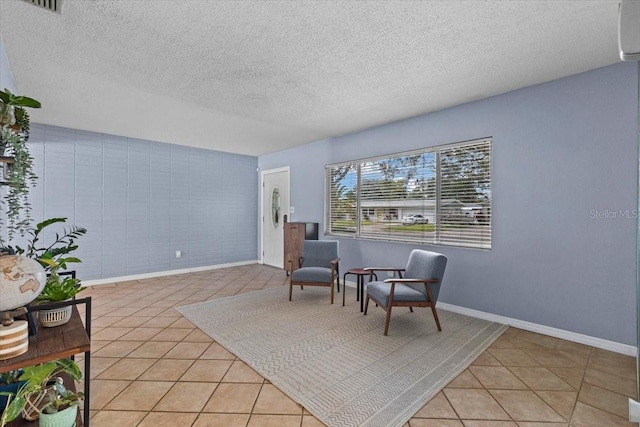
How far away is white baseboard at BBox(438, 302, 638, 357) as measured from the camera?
2613 millimetres

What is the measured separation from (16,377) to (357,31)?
2.92 meters

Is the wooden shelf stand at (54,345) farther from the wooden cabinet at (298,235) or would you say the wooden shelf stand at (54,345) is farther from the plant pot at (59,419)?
the wooden cabinet at (298,235)

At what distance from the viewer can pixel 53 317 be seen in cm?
148

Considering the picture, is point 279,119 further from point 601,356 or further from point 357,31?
point 601,356

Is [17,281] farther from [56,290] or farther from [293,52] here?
[293,52]

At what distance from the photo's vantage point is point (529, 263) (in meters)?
3.12

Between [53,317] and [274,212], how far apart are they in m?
5.12

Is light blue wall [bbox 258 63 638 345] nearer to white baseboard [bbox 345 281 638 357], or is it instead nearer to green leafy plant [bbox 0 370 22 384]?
white baseboard [bbox 345 281 638 357]

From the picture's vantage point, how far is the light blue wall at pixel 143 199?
15.3 feet

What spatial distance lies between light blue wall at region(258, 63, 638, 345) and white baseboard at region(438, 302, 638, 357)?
4 centimetres

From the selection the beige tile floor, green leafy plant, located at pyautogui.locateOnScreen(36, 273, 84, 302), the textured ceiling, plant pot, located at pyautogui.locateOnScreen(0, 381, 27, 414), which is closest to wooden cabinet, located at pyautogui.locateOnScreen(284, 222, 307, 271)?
the textured ceiling

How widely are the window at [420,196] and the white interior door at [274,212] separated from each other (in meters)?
1.42

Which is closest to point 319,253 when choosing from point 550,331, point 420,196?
point 420,196

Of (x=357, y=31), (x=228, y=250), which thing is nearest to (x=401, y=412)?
(x=357, y=31)
